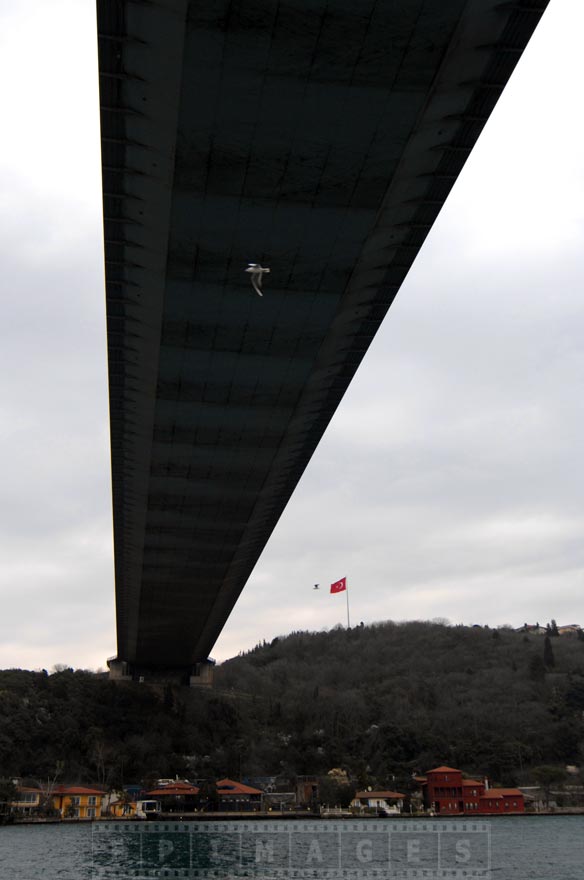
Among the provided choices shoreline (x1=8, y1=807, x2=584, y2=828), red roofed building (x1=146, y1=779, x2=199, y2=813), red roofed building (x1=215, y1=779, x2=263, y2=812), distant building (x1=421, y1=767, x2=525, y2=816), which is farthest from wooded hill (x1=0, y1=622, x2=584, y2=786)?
shoreline (x1=8, y1=807, x2=584, y2=828)

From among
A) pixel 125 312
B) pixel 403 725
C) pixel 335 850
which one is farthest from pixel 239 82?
pixel 403 725

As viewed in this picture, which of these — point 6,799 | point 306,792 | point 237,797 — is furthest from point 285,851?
point 306,792

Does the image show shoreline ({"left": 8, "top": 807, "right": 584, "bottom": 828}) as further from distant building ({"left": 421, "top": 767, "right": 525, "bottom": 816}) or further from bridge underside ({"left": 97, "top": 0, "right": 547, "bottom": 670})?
bridge underside ({"left": 97, "top": 0, "right": 547, "bottom": 670})

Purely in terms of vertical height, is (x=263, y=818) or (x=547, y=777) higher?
(x=547, y=777)

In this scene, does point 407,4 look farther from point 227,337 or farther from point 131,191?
point 227,337

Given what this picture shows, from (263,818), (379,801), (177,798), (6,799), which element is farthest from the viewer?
(379,801)

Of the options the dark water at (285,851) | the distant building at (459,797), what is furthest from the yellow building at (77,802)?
the distant building at (459,797)

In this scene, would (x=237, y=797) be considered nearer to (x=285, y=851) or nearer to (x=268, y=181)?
(x=285, y=851)

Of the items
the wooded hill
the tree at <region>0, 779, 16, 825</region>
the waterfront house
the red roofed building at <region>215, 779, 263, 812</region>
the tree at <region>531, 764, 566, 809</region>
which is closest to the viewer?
the tree at <region>0, 779, 16, 825</region>
